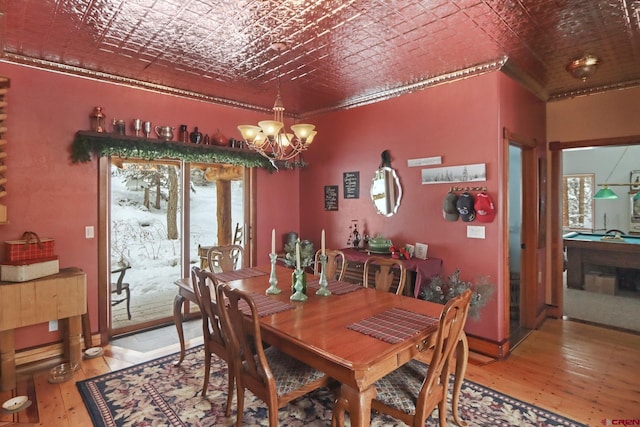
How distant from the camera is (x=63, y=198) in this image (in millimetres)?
3293

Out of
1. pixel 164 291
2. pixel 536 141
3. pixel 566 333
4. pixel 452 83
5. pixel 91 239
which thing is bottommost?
pixel 566 333

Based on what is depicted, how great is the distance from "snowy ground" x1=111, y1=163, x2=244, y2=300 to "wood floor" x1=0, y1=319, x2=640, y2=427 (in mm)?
737

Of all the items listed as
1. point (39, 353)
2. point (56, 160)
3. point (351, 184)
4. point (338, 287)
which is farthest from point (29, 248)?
point (351, 184)

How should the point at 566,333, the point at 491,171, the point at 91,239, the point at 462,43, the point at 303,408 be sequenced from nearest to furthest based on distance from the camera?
the point at 303,408
the point at 462,43
the point at 491,171
the point at 91,239
the point at 566,333

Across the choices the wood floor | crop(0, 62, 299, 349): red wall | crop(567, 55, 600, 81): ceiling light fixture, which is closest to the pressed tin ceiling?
crop(567, 55, 600, 81): ceiling light fixture

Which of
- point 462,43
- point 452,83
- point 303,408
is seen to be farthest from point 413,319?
point 452,83

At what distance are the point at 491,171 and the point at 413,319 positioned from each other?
190 cm

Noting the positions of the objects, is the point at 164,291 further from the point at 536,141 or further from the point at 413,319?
the point at 536,141

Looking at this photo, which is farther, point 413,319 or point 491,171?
Result: point 491,171

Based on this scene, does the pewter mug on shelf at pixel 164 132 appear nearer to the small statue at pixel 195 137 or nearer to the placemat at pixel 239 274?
the small statue at pixel 195 137

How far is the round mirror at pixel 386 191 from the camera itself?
3979 mm

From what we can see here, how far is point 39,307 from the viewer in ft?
9.14

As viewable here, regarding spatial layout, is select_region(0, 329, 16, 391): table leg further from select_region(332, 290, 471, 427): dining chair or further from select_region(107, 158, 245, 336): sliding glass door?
select_region(332, 290, 471, 427): dining chair

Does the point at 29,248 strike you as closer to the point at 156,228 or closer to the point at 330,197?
the point at 156,228
